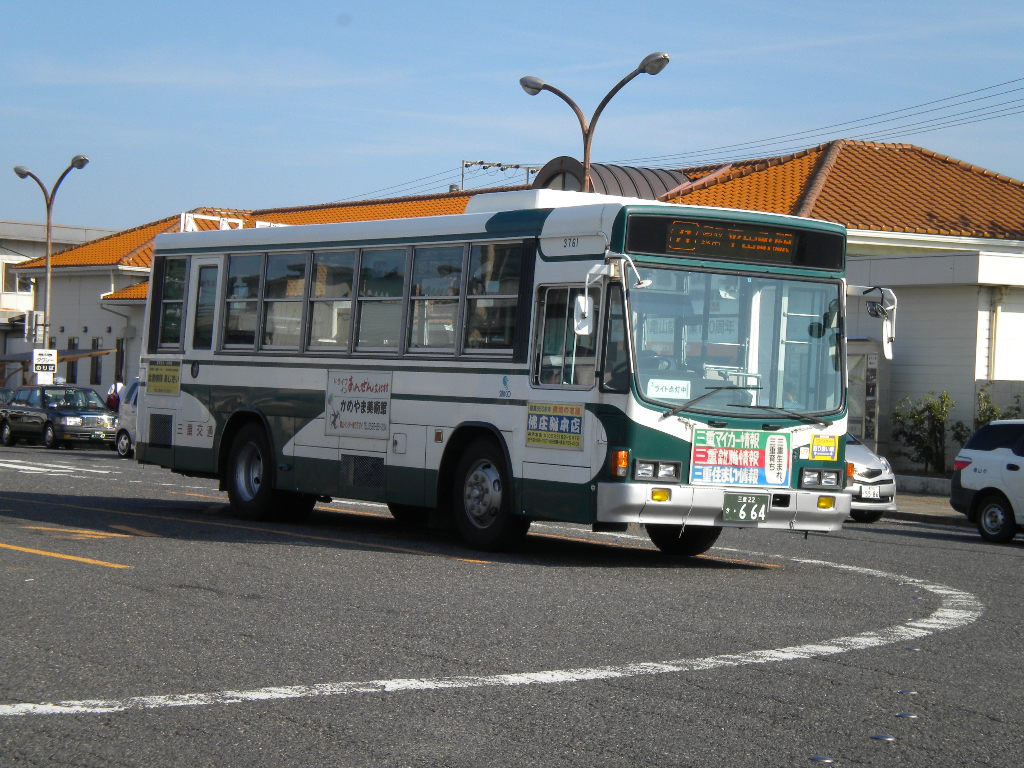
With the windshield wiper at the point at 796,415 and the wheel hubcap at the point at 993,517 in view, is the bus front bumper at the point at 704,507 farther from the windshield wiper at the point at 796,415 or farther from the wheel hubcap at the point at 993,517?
the wheel hubcap at the point at 993,517

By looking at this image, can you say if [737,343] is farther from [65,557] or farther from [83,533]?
[83,533]

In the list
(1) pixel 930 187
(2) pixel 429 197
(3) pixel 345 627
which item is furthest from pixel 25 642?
(2) pixel 429 197

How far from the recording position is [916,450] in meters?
30.4

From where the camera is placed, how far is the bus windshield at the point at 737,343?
12719mm

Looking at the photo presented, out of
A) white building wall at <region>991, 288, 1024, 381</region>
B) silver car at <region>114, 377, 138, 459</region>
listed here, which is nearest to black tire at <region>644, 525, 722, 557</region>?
white building wall at <region>991, 288, 1024, 381</region>

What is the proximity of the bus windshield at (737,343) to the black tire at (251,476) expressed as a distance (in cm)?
559

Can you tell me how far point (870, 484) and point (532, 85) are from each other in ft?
34.0

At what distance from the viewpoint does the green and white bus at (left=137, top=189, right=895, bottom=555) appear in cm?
1269

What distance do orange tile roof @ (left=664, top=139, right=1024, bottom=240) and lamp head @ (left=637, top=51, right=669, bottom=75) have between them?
387 inches

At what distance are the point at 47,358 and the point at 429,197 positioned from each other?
16.0 metres

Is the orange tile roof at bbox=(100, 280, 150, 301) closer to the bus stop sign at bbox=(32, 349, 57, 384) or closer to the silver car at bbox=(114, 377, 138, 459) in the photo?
the bus stop sign at bbox=(32, 349, 57, 384)

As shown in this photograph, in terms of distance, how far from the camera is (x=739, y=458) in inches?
511

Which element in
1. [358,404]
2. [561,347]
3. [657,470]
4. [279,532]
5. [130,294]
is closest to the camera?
[657,470]

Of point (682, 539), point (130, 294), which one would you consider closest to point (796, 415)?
point (682, 539)
